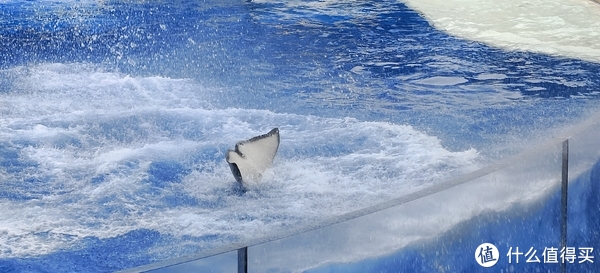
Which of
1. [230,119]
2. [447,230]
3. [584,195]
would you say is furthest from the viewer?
[230,119]

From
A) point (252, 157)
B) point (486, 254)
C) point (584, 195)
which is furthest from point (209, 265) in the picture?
point (252, 157)

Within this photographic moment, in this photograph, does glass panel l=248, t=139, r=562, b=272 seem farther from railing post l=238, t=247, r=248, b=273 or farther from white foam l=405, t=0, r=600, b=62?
white foam l=405, t=0, r=600, b=62

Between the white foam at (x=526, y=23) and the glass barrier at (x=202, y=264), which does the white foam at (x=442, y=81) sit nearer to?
the white foam at (x=526, y=23)

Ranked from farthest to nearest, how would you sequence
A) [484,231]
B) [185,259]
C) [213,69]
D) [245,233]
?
1. [213,69]
2. [245,233]
3. [484,231]
4. [185,259]

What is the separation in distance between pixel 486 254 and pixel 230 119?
12.8 feet

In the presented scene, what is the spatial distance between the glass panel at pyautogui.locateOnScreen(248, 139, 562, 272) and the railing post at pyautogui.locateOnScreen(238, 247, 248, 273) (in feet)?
0.05

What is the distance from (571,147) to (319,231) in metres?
1.10

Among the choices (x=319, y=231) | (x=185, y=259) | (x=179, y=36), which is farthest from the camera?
(x=179, y=36)

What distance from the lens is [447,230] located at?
2.93 metres

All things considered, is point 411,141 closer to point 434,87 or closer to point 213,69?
point 434,87

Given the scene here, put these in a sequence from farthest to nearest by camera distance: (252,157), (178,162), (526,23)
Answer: (526,23), (178,162), (252,157)

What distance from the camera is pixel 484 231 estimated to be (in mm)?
2986

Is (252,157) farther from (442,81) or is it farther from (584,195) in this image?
(442,81)

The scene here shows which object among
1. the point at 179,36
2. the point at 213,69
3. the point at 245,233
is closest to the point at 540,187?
the point at 245,233
